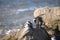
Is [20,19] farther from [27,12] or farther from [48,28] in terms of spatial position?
[48,28]

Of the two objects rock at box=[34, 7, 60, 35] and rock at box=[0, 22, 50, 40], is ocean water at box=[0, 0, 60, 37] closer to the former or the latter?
rock at box=[34, 7, 60, 35]

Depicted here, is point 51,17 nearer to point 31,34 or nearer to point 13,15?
point 31,34

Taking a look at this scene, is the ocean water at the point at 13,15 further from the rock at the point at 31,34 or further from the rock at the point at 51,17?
the rock at the point at 31,34

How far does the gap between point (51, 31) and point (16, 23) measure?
469cm

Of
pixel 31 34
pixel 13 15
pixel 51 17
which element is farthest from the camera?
pixel 13 15

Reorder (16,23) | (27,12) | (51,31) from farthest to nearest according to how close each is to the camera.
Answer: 1. (27,12)
2. (16,23)
3. (51,31)

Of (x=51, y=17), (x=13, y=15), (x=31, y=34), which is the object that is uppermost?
(x=51, y=17)

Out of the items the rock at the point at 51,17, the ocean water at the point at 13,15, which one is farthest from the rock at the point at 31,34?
the ocean water at the point at 13,15

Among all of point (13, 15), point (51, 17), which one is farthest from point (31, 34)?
point (13, 15)

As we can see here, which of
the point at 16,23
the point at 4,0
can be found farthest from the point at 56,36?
the point at 4,0

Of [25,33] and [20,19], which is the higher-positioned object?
[25,33]

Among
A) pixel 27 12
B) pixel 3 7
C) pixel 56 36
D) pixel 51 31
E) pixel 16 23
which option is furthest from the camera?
pixel 3 7

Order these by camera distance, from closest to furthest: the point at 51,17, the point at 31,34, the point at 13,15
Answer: the point at 31,34 → the point at 51,17 → the point at 13,15

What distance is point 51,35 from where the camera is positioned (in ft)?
30.9
